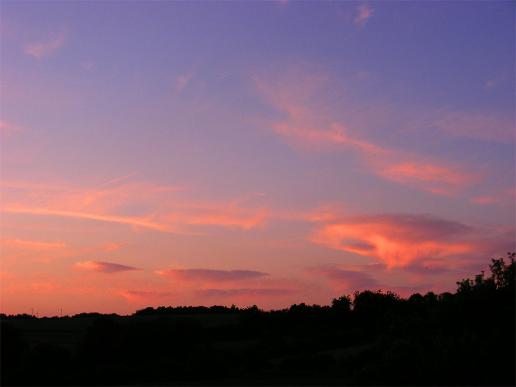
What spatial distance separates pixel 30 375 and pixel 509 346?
25906 millimetres

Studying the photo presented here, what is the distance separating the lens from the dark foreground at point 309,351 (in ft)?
124

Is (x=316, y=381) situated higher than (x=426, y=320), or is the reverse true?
(x=426, y=320)

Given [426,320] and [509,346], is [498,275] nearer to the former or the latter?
[426,320]

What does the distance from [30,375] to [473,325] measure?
2491 centimetres

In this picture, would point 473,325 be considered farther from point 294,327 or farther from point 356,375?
point 294,327

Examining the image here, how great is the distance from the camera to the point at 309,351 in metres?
65.1

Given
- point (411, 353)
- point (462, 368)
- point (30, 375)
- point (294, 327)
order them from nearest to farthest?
point (462, 368) < point (411, 353) < point (30, 375) < point (294, 327)

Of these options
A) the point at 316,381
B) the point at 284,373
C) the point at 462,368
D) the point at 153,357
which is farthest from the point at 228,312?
the point at 462,368

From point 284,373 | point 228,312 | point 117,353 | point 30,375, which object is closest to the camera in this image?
point 30,375

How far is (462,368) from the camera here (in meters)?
37.0

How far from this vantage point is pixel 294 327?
85.8 metres

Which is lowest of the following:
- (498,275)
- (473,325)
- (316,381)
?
(316,381)

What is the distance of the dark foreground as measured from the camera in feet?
124

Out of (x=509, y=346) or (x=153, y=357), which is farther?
(x=153, y=357)
